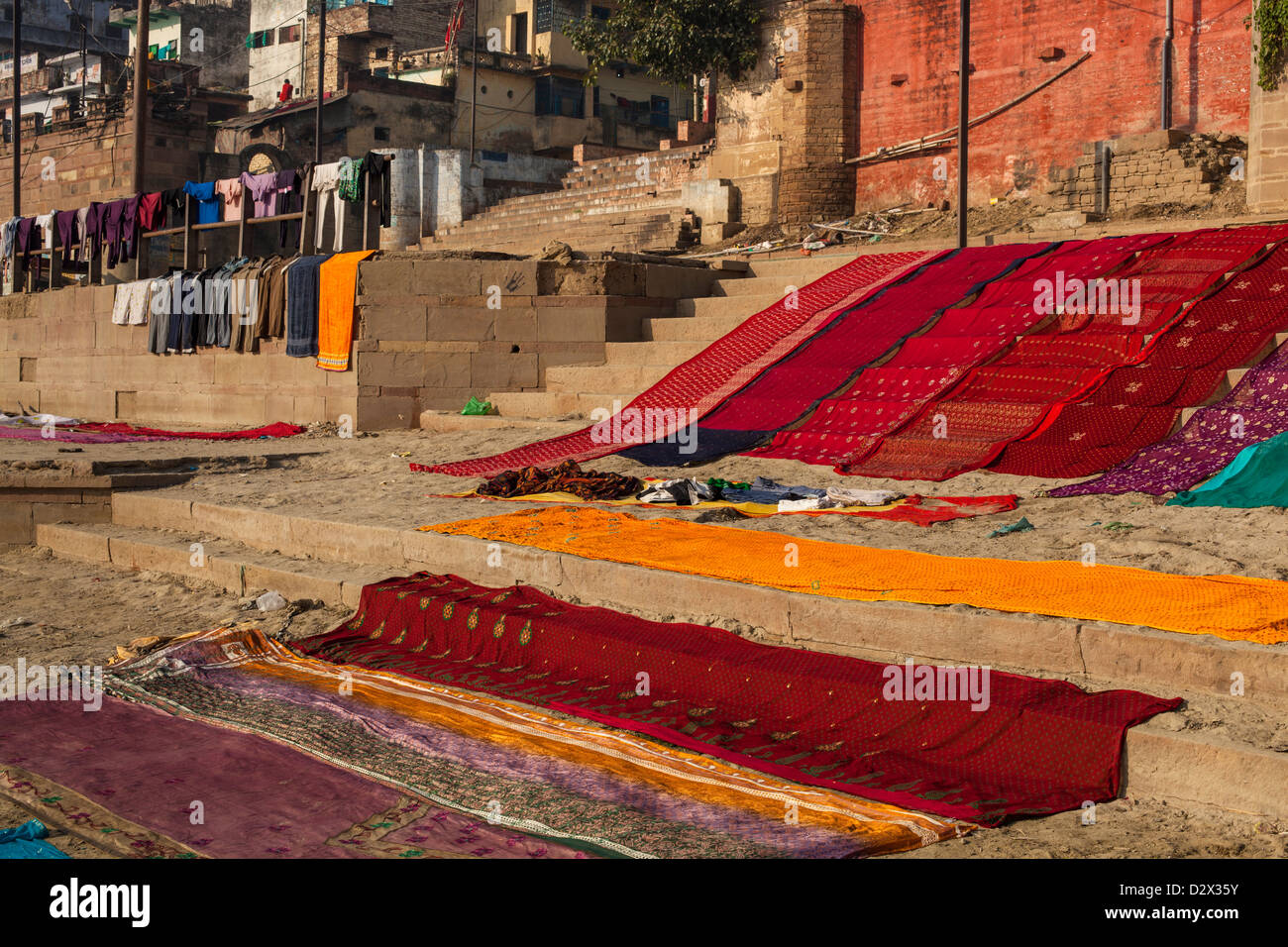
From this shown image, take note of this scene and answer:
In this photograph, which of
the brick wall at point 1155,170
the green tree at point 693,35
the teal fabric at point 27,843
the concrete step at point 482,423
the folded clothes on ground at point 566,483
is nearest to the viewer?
the teal fabric at point 27,843

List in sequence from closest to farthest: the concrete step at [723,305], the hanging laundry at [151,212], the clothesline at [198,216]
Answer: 1. the concrete step at [723,305]
2. the clothesline at [198,216]
3. the hanging laundry at [151,212]

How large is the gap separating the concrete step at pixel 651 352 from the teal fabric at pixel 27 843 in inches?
337

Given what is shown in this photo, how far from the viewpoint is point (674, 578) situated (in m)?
5.21

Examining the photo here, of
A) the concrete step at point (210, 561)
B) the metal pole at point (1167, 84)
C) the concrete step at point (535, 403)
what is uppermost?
the metal pole at point (1167, 84)

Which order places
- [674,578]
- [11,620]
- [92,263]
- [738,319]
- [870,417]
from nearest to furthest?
[674,578]
[11,620]
[870,417]
[738,319]
[92,263]

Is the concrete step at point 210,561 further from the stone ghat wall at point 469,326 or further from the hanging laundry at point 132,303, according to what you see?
the hanging laundry at point 132,303

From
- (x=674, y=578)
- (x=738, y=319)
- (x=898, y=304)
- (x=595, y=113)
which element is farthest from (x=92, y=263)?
(x=595, y=113)

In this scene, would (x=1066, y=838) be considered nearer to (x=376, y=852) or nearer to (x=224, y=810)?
(x=376, y=852)

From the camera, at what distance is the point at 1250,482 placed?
611 centimetres

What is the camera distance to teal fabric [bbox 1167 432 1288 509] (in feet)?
19.3

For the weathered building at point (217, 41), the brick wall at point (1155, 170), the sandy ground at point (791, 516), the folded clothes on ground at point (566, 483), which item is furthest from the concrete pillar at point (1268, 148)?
the weathered building at point (217, 41)

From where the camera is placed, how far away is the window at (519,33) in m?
41.3

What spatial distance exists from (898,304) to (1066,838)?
8184 millimetres
